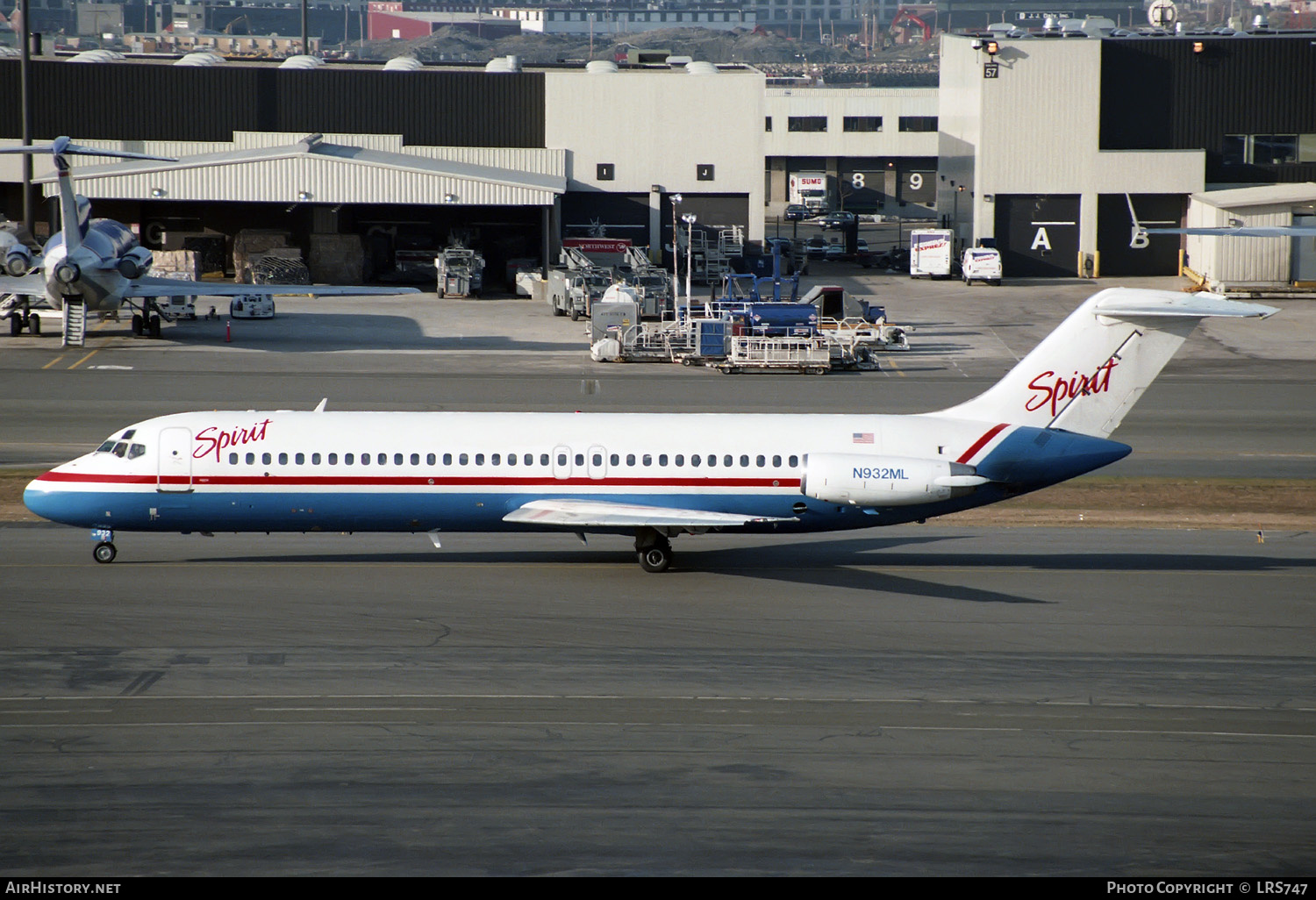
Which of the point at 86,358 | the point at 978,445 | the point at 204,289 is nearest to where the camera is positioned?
the point at 978,445

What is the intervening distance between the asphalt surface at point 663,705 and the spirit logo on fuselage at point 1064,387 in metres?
3.46

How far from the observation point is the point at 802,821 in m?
16.4

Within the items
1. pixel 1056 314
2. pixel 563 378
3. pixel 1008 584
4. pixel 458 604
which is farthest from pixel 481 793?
pixel 1056 314

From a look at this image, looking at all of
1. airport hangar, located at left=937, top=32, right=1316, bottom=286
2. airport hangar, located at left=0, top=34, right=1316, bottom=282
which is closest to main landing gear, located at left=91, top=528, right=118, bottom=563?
airport hangar, located at left=0, top=34, right=1316, bottom=282

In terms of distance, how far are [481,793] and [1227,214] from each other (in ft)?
216

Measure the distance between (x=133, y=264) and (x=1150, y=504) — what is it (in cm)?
3906

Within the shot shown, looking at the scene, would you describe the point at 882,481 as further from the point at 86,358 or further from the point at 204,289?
the point at 204,289

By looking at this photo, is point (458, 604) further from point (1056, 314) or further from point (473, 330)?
point (1056, 314)

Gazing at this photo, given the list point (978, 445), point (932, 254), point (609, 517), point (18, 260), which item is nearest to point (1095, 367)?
point (978, 445)

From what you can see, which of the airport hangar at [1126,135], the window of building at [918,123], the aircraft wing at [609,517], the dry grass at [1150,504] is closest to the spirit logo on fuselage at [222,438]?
the aircraft wing at [609,517]

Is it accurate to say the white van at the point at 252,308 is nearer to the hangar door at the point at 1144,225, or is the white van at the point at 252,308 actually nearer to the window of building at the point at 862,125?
the hangar door at the point at 1144,225

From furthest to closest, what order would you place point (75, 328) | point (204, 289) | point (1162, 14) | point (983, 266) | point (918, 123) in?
point (918, 123) → point (1162, 14) → point (983, 266) → point (75, 328) → point (204, 289)

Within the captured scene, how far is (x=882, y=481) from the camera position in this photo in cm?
2570

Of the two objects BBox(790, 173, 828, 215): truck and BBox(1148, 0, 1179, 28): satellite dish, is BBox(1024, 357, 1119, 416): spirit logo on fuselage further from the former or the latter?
BBox(790, 173, 828, 215): truck
